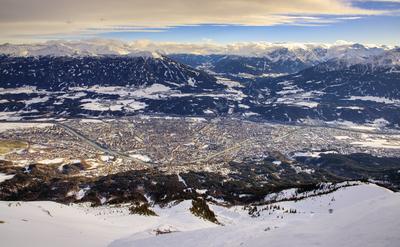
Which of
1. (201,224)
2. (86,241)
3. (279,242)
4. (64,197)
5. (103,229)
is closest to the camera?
(279,242)

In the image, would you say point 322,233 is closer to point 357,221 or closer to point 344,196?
point 357,221

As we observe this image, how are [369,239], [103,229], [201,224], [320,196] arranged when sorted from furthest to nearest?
[320,196]
[201,224]
[103,229]
[369,239]

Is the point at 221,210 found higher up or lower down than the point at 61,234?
lower down

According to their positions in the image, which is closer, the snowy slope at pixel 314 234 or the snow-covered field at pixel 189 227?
the snowy slope at pixel 314 234

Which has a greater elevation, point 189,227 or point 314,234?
point 314,234

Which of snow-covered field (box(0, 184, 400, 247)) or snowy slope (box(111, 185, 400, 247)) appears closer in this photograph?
snowy slope (box(111, 185, 400, 247))

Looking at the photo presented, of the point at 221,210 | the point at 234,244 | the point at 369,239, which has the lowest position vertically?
the point at 221,210

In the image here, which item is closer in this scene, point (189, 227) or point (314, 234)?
point (314, 234)

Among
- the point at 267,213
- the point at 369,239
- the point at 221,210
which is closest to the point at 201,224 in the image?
the point at 267,213
